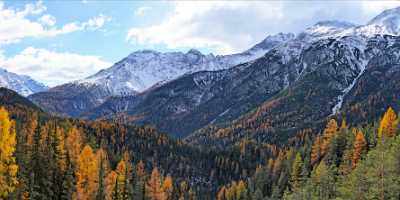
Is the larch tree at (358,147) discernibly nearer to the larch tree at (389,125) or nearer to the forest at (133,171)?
the forest at (133,171)

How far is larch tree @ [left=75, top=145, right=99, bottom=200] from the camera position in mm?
102750

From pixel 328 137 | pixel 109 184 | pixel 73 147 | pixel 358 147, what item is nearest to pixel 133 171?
pixel 73 147

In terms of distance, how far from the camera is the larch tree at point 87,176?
103 meters

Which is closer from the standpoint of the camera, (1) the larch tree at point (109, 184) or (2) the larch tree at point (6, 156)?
(2) the larch tree at point (6, 156)

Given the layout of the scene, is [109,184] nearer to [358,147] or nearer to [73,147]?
[73,147]

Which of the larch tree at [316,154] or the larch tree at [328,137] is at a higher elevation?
the larch tree at [328,137]

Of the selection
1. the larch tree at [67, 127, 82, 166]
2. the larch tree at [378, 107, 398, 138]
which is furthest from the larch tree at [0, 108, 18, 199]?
the larch tree at [378, 107, 398, 138]

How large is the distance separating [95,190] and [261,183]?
241 feet

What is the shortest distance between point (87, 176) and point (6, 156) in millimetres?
42704

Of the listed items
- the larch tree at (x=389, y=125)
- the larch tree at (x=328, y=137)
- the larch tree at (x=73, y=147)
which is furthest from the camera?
the larch tree at (x=328, y=137)

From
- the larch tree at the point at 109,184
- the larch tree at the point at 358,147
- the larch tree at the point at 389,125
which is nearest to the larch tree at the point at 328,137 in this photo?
the larch tree at the point at 389,125

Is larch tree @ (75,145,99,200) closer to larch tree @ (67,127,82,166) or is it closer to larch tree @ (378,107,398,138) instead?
larch tree @ (67,127,82,166)

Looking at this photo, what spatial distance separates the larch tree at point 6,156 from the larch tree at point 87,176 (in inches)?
1194

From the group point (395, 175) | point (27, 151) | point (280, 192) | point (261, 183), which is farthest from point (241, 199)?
point (395, 175)
